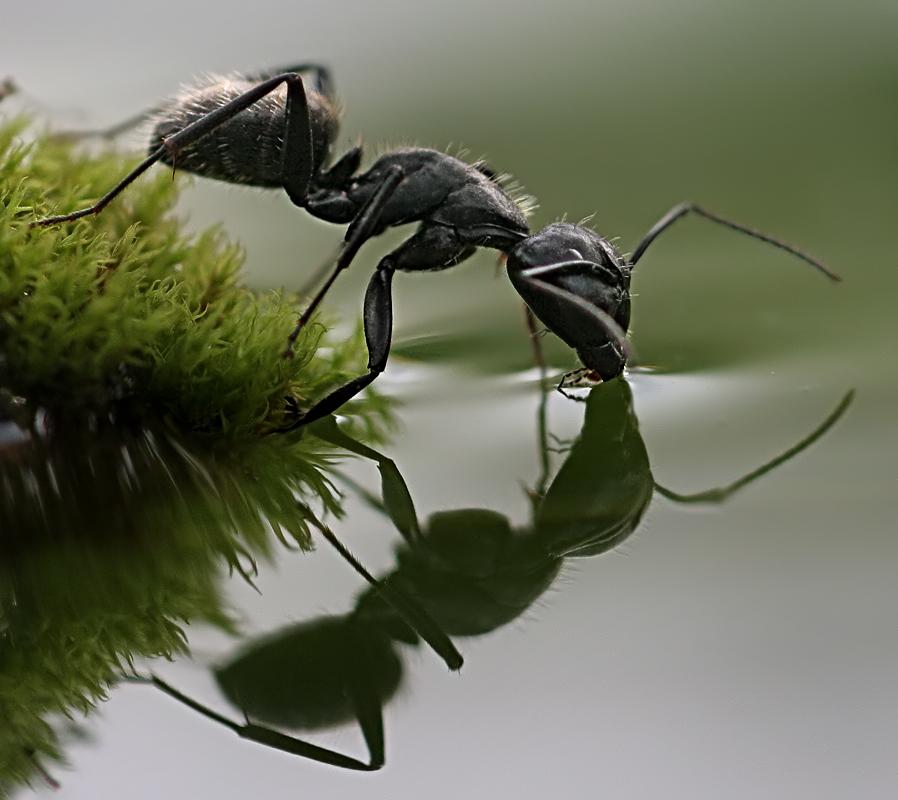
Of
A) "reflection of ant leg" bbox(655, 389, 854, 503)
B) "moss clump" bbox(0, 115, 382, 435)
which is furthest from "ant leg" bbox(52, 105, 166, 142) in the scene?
"reflection of ant leg" bbox(655, 389, 854, 503)

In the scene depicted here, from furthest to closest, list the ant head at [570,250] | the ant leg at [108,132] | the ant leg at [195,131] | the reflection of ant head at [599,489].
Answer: the ant leg at [108,132] → the ant head at [570,250] → the ant leg at [195,131] → the reflection of ant head at [599,489]

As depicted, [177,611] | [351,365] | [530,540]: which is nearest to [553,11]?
[351,365]

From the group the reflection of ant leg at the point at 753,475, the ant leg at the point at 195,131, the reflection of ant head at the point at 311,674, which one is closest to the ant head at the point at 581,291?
the reflection of ant leg at the point at 753,475

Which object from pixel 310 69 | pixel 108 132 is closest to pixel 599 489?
pixel 310 69

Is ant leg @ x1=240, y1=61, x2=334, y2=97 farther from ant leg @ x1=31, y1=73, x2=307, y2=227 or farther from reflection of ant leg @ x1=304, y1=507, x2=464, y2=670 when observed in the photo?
reflection of ant leg @ x1=304, y1=507, x2=464, y2=670

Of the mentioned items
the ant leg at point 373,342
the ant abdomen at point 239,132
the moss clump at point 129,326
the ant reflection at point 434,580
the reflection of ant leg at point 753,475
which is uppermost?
the ant abdomen at point 239,132

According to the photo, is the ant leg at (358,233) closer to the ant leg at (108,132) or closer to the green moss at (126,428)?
the green moss at (126,428)
